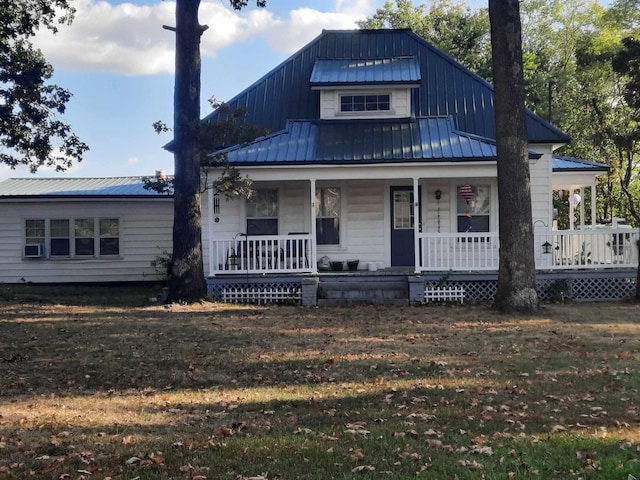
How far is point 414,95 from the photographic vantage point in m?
18.5

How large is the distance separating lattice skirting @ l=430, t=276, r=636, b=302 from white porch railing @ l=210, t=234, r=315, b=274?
368cm

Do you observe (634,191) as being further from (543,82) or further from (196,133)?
(196,133)

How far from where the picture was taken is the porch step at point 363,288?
49.6 feet

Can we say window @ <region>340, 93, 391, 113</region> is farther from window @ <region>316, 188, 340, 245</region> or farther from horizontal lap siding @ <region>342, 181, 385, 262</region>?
window @ <region>316, 188, 340, 245</region>

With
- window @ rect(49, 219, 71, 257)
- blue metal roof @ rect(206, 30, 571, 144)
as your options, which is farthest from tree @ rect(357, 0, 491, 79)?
window @ rect(49, 219, 71, 257)

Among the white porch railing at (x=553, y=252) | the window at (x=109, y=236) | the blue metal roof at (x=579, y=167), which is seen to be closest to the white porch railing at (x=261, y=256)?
the white porch railing at (x=553, y=252)

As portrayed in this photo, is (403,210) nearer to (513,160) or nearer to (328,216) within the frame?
(328,216)

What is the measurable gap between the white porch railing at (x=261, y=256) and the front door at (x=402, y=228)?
106 inches

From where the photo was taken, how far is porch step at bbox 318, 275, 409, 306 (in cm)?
1512

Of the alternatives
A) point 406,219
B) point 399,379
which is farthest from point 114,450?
point 406,219

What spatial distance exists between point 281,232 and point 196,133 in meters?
4.00

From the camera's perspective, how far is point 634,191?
127 feet

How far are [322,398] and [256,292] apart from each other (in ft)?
30.0

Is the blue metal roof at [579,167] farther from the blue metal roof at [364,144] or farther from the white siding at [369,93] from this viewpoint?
the white siding at [369,93]
